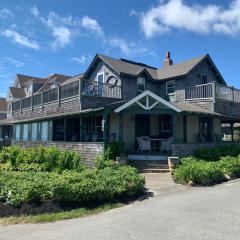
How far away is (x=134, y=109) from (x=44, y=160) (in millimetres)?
5601

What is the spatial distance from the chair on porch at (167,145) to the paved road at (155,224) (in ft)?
28.0

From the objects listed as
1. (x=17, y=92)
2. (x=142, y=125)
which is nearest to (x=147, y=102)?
(x=142, y=125)

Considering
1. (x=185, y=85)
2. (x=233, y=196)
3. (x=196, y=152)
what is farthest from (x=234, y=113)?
(x=233, y=196)

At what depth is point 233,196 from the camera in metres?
10.2

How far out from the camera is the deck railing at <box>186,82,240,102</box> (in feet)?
Result: 70.9

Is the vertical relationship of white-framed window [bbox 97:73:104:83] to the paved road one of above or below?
above

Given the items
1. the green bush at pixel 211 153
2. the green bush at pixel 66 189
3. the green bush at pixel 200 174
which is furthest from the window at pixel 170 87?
the green bush at pixel 66 189

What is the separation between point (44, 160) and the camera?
1559 cm

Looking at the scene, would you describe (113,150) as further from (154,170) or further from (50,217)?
(50,217)

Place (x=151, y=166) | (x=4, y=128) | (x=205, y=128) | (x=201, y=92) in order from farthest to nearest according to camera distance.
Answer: (x=4, y=128), (x=201, y=92), (x=205, y=128), (x=151, y=166)

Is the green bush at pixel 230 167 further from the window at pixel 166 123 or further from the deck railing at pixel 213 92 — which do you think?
the deck railing at pixel 213 92

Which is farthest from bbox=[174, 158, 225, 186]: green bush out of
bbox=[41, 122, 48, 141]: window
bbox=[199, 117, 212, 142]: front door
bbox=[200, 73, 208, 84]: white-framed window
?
bbox=[200, 73, 208, 84]: white-framed window

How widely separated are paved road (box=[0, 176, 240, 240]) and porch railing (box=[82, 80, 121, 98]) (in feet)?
41.6

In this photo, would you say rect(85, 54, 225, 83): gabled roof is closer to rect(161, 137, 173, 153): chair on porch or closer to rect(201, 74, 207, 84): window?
rect(201, 74, 207, 84): window
